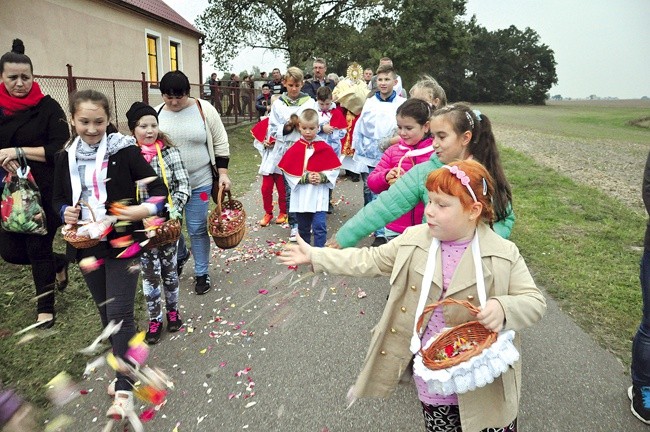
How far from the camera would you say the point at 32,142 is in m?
4.30

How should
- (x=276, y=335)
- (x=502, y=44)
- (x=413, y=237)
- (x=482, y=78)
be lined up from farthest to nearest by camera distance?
(x=502, y=44) < (x=482, y=78) < (x=276, y=335) < (x=413, y=237)

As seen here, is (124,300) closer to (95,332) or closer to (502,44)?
(95,332)

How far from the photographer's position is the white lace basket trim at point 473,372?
1.98 metres

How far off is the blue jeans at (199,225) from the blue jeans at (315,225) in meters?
1.26

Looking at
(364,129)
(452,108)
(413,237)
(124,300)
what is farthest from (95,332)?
(364,129)

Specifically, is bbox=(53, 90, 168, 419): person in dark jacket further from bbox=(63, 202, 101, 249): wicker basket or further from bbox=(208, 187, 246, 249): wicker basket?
bbox=(208, 187, 246, 249): wicker basket

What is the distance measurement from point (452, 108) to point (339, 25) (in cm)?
3213

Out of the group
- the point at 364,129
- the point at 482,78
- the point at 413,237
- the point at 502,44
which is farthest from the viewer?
the point at 502,44

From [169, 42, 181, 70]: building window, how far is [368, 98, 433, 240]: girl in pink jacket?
20325 mm

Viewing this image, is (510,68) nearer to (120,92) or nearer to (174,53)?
(174,53)

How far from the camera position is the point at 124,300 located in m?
3.26

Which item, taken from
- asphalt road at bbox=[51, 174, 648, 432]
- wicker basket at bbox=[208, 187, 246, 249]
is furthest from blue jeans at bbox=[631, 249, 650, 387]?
wicker basket at bbox=[208, 187, 246, 249]

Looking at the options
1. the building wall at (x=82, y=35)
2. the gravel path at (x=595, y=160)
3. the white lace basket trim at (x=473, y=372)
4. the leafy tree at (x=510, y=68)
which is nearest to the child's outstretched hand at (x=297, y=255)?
the white lace basket trim at (x=473, y=372)

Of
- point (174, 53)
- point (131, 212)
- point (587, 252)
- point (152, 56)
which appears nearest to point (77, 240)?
point (131, 212)
